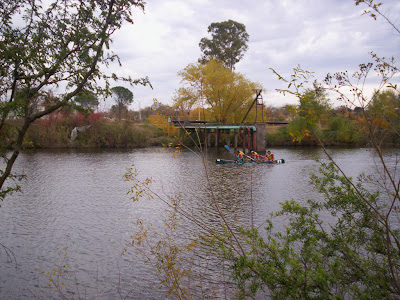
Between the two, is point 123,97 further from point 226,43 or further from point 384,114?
point 384,114

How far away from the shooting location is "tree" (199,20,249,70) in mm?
56734

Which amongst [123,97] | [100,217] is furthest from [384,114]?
[123,97]

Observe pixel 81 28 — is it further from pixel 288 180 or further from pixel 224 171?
pixel 224 171

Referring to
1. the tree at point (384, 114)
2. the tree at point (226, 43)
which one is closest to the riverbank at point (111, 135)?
the tree at point (226, 43)

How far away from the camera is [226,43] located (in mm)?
57500

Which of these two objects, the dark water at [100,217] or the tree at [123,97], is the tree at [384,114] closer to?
the dark water at [100,217]

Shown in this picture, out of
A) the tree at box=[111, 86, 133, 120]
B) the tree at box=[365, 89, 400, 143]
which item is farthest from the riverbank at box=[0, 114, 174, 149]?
the tree at box=[365, 89, 400, 143]

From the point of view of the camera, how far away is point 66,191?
52.3 ft

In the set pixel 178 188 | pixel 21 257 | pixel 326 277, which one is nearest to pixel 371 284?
pixel 326 277

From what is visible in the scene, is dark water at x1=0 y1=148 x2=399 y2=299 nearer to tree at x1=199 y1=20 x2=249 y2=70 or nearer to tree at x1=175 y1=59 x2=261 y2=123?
tree at x1=175 y1=59 x2=261 y2=123

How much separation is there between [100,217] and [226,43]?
50.7m

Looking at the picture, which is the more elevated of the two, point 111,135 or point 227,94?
point 227,94

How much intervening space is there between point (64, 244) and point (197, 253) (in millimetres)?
3537

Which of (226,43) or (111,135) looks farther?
(226,43)
